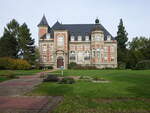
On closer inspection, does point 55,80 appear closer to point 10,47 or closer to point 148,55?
point 10,47

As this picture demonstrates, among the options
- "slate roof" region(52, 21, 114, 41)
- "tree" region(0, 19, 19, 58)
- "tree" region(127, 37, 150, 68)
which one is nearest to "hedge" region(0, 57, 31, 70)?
"tree" region(0, 19, 19, 58)

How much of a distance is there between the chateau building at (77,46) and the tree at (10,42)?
770 cm

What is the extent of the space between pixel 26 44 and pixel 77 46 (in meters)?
16.0

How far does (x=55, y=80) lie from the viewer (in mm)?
20734

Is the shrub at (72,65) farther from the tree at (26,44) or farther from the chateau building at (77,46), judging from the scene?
→ the tree at (26,44)

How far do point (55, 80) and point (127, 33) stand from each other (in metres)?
57.7

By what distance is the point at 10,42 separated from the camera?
57.5m

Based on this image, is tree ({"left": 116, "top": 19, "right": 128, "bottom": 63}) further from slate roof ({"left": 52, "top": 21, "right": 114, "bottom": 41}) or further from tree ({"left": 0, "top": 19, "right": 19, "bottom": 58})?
tree ({"left": 0, "top": 19, "right": 19, "bottom": 58})

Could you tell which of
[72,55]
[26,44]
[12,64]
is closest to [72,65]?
[72,55]

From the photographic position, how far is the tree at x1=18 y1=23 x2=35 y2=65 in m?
56.1

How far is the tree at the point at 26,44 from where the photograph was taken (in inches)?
2209

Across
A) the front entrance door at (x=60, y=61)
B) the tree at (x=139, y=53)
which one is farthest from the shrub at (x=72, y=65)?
the tree at (x=139, y=53)

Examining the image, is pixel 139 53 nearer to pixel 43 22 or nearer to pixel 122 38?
pixel 122 38

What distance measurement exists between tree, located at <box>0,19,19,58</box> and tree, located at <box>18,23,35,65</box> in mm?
2270
